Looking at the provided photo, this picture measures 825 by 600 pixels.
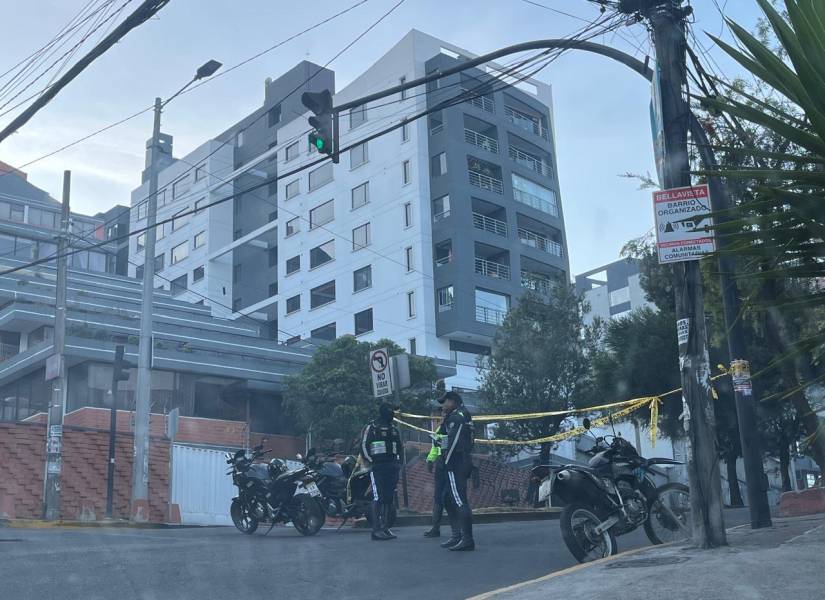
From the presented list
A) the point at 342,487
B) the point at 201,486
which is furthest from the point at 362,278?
the point at 342,487

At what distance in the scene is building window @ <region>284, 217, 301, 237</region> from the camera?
187ft

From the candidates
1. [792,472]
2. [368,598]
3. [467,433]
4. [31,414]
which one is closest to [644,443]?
[792,472]

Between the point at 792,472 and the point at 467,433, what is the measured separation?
4018cm

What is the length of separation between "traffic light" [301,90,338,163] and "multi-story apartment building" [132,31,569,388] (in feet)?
102

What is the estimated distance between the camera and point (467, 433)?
10.5 meters

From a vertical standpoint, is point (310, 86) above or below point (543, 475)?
above

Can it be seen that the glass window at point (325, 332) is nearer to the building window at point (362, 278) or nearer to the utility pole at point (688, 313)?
the building window at point (362, 278)

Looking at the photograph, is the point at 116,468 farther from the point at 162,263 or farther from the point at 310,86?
the point at 162,263

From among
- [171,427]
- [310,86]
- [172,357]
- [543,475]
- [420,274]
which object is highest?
[310,86]

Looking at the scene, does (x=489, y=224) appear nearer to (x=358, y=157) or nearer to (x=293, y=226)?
(x=358, y=157)

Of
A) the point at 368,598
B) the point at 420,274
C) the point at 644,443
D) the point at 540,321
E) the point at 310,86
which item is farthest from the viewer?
the point at 310,86

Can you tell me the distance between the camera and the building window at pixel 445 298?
48031 millimetres

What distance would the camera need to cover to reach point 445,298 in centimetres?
4831

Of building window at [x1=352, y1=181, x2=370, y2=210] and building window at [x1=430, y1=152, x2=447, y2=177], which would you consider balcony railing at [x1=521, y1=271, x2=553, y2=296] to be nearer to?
building window at [x1=430, y1=152, x2=447, y2=177]
